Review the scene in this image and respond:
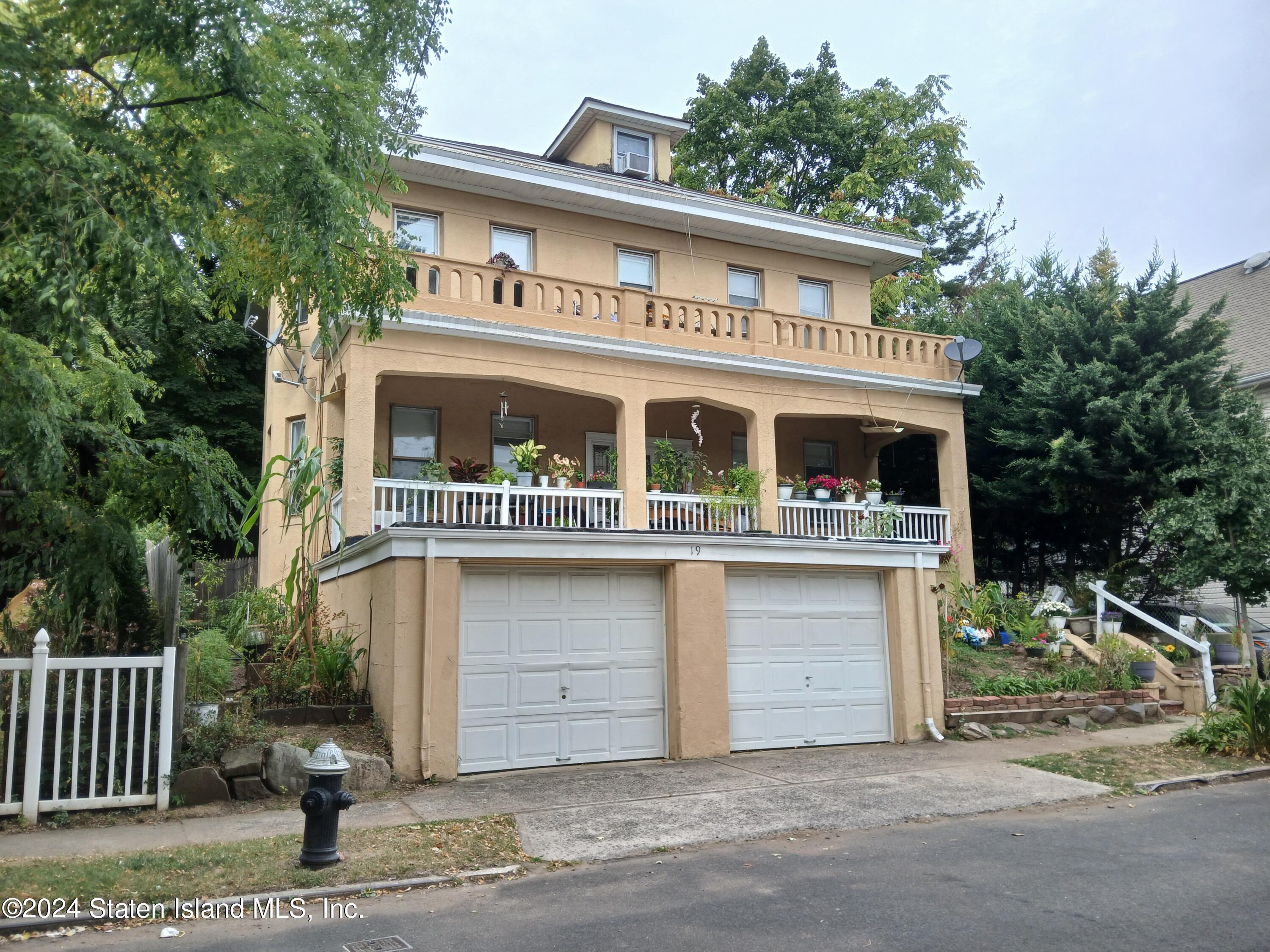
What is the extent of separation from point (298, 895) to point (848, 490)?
12.3 m

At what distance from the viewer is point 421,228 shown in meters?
16.4

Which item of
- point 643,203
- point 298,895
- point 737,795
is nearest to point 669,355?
point 643,203

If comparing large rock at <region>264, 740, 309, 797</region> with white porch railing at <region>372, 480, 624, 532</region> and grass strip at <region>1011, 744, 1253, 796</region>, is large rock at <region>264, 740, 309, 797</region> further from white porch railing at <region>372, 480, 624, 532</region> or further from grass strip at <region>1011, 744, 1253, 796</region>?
grass strip at <region>1011, 744, 1253, 796</region>

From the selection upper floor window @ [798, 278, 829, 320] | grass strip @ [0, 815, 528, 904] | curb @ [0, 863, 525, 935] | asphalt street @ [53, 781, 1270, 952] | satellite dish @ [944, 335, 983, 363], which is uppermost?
upper floor window @ [798, 278, 829, 320]

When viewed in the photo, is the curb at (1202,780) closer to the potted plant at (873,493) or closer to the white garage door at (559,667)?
the white garage door at (559,667)

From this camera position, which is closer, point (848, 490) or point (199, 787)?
point (199, 787)

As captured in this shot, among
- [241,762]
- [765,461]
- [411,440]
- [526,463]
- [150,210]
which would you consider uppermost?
[411,440]

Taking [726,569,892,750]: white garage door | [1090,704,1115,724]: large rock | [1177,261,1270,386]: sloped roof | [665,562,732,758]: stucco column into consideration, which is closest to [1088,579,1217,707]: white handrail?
[1090,704,1115,724]: large rock

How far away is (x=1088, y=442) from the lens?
57.8ft

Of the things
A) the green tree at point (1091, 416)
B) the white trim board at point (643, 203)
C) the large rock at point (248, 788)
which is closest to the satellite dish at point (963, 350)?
the green tree at point (1091, 416)

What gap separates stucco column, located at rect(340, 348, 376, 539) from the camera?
13.1 m

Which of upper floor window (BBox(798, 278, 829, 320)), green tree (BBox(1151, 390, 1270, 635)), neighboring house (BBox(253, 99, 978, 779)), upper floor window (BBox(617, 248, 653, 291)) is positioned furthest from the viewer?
upper floor window (BBox(798, 278, 829, 320))

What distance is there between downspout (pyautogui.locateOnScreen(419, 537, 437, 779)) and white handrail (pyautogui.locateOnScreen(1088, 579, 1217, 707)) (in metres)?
11.1

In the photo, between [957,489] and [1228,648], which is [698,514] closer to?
[957,489]
